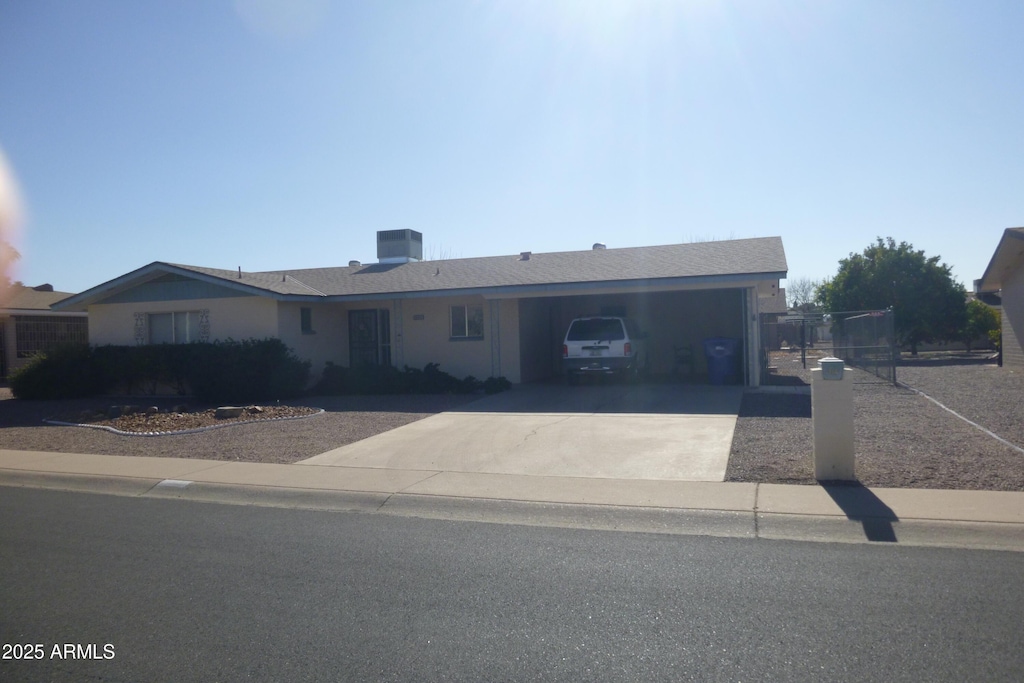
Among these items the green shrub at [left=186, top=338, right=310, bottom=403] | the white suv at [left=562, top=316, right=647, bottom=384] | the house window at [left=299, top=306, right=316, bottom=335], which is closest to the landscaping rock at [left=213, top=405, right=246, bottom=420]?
the green shrub at [left=186, top=338, right=310, bottom=403]

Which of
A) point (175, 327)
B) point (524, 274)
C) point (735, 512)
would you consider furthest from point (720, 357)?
point (175, 327)

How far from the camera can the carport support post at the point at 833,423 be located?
29.5 ft

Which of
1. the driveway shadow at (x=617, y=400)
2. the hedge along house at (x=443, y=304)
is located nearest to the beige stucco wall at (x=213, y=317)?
the hedge along house at (x=443, y=304)

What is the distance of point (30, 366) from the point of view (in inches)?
826

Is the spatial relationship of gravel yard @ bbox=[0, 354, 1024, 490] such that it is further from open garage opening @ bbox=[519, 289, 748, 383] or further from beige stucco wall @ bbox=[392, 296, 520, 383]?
open garage opening @ bbox=[519, 289, 748, 383]

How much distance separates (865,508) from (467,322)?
49.6 feet

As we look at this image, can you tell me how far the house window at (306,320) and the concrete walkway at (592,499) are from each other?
1050cm

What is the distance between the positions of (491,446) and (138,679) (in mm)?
7707

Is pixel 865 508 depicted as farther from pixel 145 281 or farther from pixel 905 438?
pixel 145 281

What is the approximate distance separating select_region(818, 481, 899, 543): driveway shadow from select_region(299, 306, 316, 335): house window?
15620mm

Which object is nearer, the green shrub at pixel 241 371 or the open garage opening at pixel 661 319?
the green shrub at pixel 241 371

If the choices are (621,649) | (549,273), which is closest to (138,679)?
(621,649)

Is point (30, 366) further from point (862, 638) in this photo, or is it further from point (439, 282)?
point (862, 638)

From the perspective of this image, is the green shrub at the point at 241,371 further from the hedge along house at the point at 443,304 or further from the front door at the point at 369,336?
the front door at the point at 369,336
